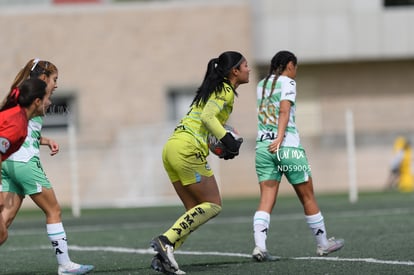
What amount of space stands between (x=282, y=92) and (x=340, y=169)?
2186cm

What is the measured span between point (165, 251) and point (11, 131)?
1662 mm

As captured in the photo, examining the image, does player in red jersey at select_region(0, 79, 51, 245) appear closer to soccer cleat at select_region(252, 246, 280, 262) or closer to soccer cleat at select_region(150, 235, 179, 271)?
soccer cleat at select_region(150, 235, 179, 271)

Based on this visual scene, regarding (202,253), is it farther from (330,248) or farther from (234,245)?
(330,248)

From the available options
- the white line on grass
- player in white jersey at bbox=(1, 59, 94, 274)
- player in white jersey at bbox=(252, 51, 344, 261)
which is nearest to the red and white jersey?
player in white jersey at bbox=(1, 59, 94, 274)

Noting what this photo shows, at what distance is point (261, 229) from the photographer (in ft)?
34.4

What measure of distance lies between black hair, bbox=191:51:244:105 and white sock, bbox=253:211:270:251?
4.44ft

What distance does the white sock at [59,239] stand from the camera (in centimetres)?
962

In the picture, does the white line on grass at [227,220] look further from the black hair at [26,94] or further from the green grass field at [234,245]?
the black hair at [26,94]

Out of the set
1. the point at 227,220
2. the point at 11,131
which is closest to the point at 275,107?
the point at 11,131

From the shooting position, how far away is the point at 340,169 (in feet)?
105

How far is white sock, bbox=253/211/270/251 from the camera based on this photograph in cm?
1043

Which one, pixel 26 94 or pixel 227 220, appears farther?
pixel 227 220

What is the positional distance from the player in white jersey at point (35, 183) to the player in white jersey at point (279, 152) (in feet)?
6.41

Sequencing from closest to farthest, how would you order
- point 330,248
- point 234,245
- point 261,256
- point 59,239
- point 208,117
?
point 208,117 < point 59,239 < point 261,256 < point 330,248 < point 234,245
